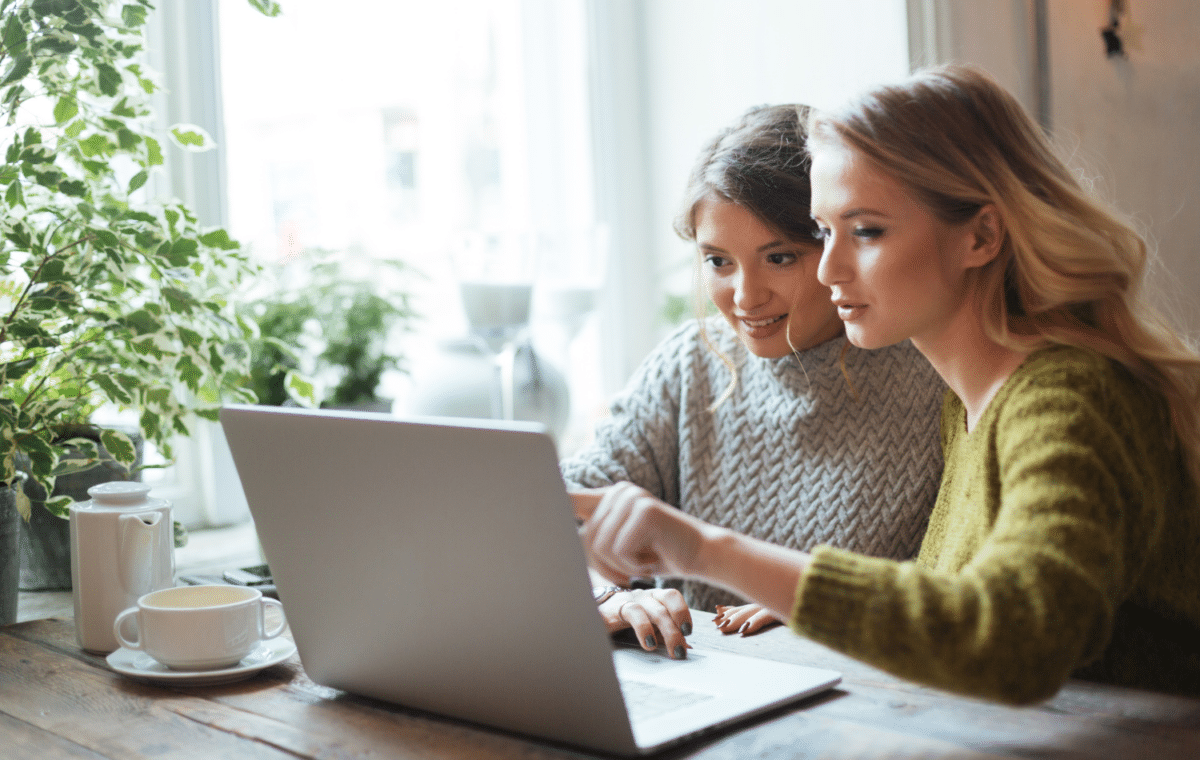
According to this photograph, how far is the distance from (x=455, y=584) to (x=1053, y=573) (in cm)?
40

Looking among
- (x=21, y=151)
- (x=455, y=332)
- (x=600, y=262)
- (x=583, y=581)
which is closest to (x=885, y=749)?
(x=583, y=581)

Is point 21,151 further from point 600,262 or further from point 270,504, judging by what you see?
point 600,262

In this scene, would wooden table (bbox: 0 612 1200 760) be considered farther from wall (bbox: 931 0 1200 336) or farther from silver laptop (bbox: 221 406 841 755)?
wall (bbox: 931 0 1200 336)

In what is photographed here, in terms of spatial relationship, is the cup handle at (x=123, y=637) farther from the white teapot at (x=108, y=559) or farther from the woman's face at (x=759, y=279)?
the woman's face at (x=759, y=279)

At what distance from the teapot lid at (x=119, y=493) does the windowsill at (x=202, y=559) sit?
0.90ft

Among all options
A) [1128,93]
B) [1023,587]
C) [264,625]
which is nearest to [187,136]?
[264,625]

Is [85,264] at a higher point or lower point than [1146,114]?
lower

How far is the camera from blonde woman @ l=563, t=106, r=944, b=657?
130 cm

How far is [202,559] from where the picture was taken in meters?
1.64

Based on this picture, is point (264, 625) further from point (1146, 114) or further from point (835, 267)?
point (1146, 114)

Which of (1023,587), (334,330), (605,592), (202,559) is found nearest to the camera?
(1023,587)

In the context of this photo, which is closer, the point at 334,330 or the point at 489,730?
the point at 489,730

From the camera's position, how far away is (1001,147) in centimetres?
91

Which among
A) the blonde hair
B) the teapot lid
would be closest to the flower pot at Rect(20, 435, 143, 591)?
the teapot lid
